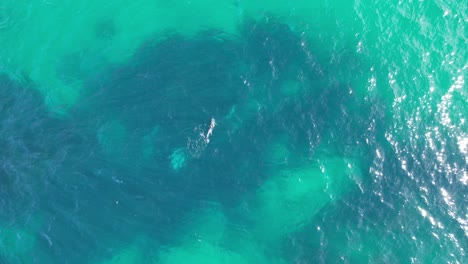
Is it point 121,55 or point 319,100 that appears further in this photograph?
point 121,55

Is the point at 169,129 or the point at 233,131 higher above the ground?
the point at 233,131

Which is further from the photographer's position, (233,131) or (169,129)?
(169,129)

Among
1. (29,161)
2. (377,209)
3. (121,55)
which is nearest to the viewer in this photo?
(377,209)

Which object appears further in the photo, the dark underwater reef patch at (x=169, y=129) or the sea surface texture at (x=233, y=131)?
the dark underwater reef patch at (x=169, y=129)

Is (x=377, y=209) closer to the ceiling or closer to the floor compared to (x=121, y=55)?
closer to the floor

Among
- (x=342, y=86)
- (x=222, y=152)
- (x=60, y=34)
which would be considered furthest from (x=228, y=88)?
(x=60, y=34)

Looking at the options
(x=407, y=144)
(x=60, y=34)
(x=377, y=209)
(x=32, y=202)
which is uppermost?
(x=60, y=34)

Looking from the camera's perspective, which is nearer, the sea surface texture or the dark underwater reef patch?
the sea surface texture

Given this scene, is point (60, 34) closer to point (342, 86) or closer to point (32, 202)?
point (32, 202)
